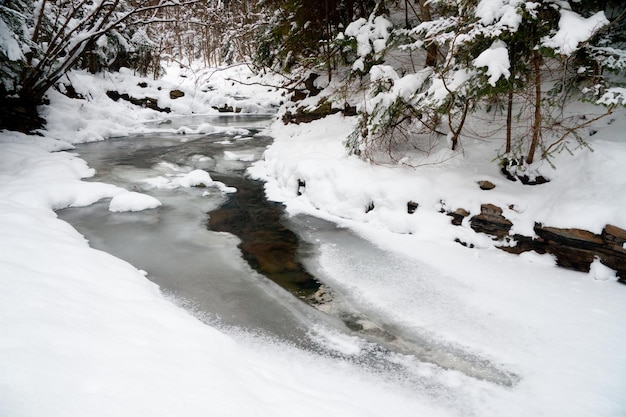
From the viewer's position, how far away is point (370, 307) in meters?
3.92

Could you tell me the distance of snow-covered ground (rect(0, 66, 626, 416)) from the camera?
2.04 m

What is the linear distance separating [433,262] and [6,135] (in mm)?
11879

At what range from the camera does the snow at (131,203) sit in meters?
6.64

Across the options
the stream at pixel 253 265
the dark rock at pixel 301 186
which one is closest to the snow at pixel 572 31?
the stream at pixel 253 265

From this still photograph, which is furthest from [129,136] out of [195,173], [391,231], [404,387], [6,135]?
[404,387]

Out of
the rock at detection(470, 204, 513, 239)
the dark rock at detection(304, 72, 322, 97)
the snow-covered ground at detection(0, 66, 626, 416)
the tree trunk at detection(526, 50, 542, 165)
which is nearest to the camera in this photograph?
the snow-covered ground at detection(0, 66, 626, 416)

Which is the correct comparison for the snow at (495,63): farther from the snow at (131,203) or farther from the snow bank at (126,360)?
the snow at (131,203)

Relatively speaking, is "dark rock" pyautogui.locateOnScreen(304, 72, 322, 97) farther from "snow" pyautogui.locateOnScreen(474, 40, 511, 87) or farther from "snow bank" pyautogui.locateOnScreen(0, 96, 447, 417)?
"snow bank" pyautogui.locateOnScreen(0, 96, 447, 417)

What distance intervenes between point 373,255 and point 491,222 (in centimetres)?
180

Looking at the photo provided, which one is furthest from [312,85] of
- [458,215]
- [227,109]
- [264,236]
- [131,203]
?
[227,109]

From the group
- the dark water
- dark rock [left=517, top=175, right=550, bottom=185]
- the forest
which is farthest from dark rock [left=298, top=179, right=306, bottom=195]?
dark rock [left=517, top=175, right=550, bottom=185]

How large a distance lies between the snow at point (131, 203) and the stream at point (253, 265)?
17cm

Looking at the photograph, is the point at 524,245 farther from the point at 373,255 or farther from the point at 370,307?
the point at 370,307

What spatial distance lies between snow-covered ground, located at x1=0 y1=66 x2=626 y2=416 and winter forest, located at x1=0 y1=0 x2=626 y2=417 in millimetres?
20
